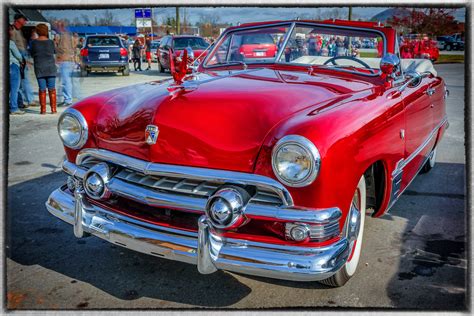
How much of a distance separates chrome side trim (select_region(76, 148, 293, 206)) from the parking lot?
673 millimetres

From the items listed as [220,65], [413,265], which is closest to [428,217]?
[413,265]

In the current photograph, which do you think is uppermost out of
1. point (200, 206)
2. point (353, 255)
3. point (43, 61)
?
point (43, 61)

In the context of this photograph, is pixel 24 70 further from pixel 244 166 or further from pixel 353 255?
pixel 353 255

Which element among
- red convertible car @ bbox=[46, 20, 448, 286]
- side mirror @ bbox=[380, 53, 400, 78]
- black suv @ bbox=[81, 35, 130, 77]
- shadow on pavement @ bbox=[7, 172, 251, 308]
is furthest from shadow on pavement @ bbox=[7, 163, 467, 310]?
black suv @ bbox=[81, 35, 130, 77]

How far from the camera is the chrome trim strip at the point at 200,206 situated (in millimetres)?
2189

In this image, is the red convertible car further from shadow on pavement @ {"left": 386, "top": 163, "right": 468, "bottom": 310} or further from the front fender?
shadow on pavement @ {"left": 386, "top": 163, "right": 468, "bottom": 310}

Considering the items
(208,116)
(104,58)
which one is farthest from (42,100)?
(104,58)

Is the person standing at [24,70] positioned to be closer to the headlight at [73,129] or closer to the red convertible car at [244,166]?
the headlight at [73,129]

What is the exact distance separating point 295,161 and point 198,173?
1.61ft

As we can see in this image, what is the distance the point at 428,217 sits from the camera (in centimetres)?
371

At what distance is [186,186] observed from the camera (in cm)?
244

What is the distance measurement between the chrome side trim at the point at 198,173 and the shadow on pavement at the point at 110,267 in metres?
0.67

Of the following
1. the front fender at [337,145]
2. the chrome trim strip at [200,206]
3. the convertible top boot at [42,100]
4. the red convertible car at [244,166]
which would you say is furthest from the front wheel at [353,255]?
the convertible top boot at [42,100]

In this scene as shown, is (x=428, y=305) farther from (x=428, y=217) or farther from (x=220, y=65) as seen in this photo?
(x=220, y=65)
